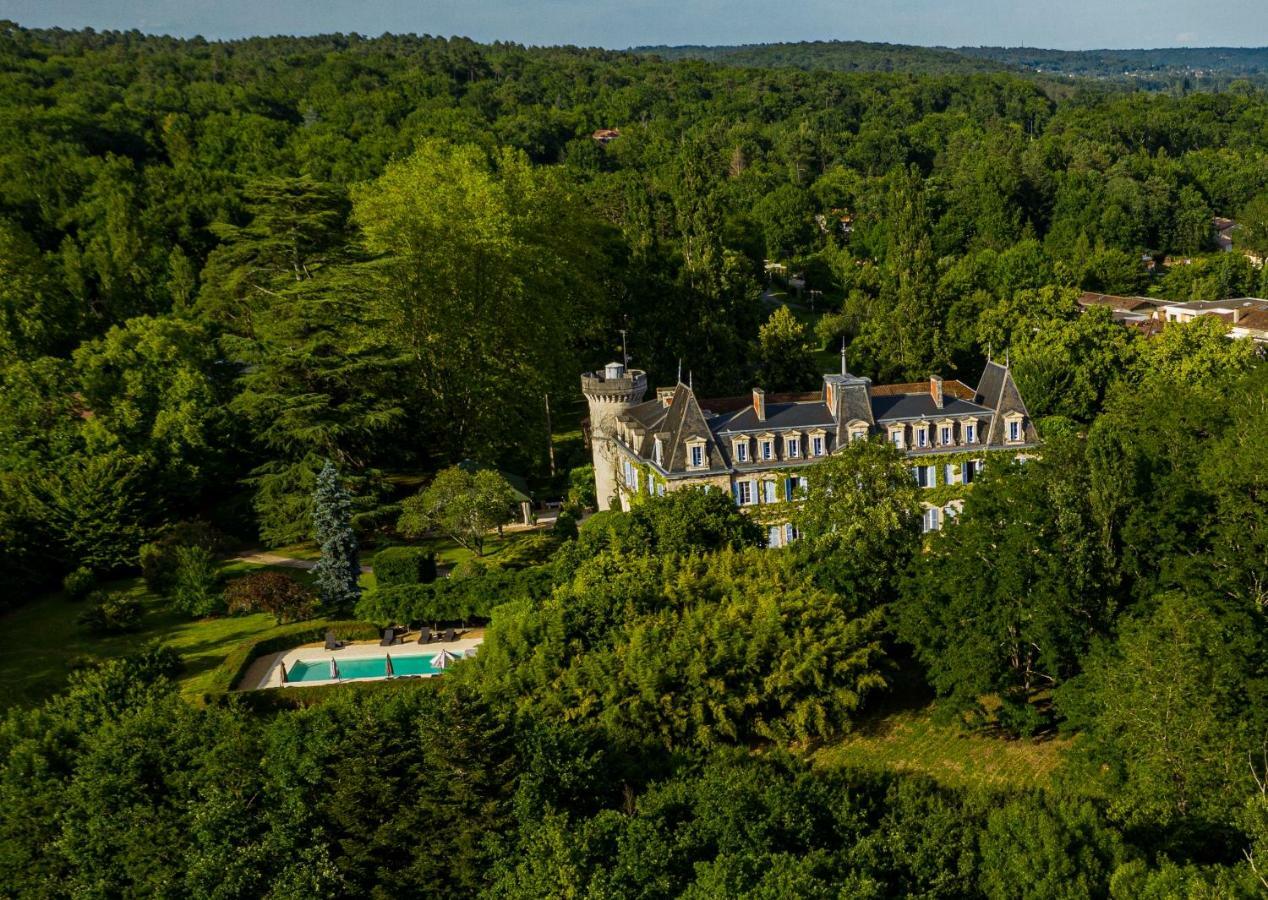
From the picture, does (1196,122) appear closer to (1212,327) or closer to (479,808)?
(1212,327)

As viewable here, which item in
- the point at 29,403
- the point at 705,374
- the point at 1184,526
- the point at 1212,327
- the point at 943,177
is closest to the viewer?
the point at 1184,526

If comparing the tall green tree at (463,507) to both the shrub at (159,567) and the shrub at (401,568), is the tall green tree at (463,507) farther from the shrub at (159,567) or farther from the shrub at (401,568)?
the shrub at (159,567)

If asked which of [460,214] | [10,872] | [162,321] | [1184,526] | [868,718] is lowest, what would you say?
[868,718]

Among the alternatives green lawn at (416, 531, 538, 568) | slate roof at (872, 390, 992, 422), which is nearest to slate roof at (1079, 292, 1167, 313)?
slate roof at (872, 390, 992, 422)

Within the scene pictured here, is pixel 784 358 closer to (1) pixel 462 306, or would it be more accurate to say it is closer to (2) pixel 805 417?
(1) pixel 462 306

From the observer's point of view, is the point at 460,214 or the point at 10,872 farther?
the point at 460,214

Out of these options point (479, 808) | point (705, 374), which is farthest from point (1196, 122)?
point (479, 808)
